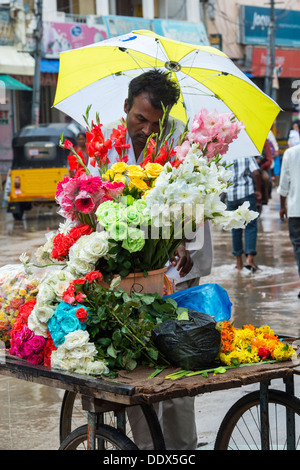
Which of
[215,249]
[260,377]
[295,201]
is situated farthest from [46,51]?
[260,377]

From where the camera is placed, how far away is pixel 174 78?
4.16 m

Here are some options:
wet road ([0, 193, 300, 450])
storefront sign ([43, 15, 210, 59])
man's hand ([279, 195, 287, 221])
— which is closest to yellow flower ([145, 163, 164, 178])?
wet road ([0, 193, 300, 450])

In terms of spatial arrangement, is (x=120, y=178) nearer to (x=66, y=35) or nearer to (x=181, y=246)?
(x=181, y=246)

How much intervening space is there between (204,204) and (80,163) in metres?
0.62

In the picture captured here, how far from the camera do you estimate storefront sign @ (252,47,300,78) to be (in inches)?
1464

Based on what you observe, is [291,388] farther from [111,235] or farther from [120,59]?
[120,59]

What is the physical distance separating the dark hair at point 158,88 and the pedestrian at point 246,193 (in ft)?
19.4

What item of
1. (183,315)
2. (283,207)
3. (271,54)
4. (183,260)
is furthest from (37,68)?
(183,315)

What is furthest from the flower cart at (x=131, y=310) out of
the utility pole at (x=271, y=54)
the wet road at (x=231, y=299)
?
the utility pole at (x=271, y=54)

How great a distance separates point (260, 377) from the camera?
9.71ft

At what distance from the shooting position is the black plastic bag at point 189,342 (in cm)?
296

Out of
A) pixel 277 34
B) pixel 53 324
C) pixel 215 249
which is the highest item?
pixel 277 34

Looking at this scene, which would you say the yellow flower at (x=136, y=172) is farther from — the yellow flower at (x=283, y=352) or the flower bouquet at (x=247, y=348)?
the yellow flower at (x=283, y=352)

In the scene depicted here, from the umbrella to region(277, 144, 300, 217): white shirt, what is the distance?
3.90 meters
